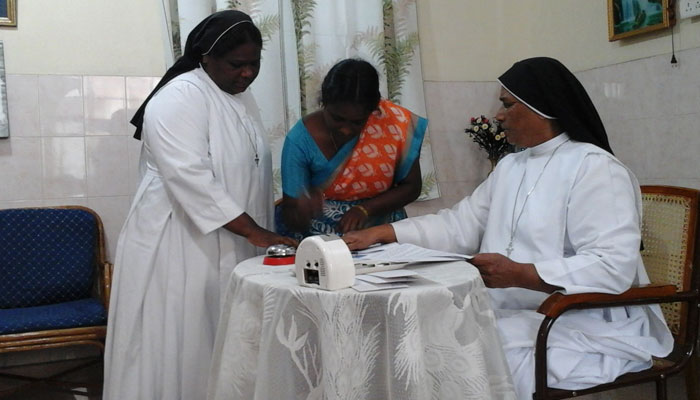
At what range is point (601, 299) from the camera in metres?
2.07

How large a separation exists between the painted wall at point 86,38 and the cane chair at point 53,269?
0.81m

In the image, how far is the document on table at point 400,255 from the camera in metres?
1.96

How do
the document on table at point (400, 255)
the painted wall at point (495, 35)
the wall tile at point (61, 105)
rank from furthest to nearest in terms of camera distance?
the painted wall at point (495, 35)
the wall tile at point (61, 105)
the document on table at point (400, 255)

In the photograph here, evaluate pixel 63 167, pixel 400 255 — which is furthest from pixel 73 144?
pixel 400 255

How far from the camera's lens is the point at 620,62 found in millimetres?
3688

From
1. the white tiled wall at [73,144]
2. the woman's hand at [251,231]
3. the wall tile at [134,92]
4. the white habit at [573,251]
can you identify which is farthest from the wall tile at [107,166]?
the white habit at [573,251]

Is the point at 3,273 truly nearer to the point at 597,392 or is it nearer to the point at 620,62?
the point at 597,392

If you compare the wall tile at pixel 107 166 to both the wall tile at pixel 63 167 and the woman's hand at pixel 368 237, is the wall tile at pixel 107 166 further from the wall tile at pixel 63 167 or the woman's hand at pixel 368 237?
the woman's hand at pixel 368 237

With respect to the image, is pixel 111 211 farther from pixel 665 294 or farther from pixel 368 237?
pixel 665 294

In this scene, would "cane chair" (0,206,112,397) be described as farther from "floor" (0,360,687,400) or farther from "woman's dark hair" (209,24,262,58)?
"woman's dark hair" (209,24,262,58)

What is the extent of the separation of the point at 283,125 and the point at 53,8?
4.67ft

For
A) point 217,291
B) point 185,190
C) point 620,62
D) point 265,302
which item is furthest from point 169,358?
point 620,62

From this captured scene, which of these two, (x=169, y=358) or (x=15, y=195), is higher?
(x=15, y=195)

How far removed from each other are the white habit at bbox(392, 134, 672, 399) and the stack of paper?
543 millimetres
